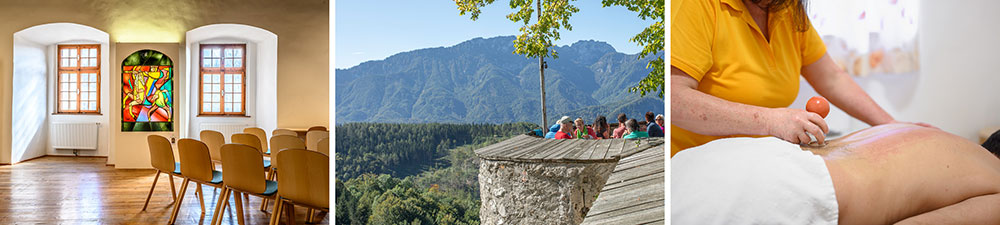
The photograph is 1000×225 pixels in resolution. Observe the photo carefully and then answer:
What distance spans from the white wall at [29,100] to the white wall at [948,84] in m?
9.02

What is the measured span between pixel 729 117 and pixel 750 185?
8.5 inches

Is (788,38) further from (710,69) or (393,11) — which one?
(393,11)

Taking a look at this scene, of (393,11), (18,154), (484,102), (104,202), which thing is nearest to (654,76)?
(484,102)

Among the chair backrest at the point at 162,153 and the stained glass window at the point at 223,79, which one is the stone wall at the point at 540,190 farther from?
the stained glass window at the point at 223,79

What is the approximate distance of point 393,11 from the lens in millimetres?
6266

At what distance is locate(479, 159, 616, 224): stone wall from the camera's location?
16.6 ft

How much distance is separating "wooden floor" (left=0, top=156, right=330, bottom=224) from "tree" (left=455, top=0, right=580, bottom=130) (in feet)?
9.09

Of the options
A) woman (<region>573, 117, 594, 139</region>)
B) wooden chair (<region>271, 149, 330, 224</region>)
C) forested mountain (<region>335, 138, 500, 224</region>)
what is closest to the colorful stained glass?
forested mountain (<region>335, 138, 500, 224</region>)

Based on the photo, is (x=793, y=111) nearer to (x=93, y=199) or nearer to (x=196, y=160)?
(x=196, y=160)

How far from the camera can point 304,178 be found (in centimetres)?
266

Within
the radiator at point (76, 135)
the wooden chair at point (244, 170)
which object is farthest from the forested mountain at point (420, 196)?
the radiator at point (76, 135)

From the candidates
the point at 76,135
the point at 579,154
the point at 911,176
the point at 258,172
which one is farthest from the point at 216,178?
the point at 76,135

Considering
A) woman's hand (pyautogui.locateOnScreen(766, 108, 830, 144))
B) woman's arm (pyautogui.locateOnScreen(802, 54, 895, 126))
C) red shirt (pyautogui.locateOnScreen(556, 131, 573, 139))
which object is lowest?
red shirt (pyautogui.locateOnScreen(556, 131, 573, 139))

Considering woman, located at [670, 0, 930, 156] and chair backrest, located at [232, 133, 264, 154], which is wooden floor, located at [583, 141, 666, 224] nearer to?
woman, located at [670, 0, 930, 156]
